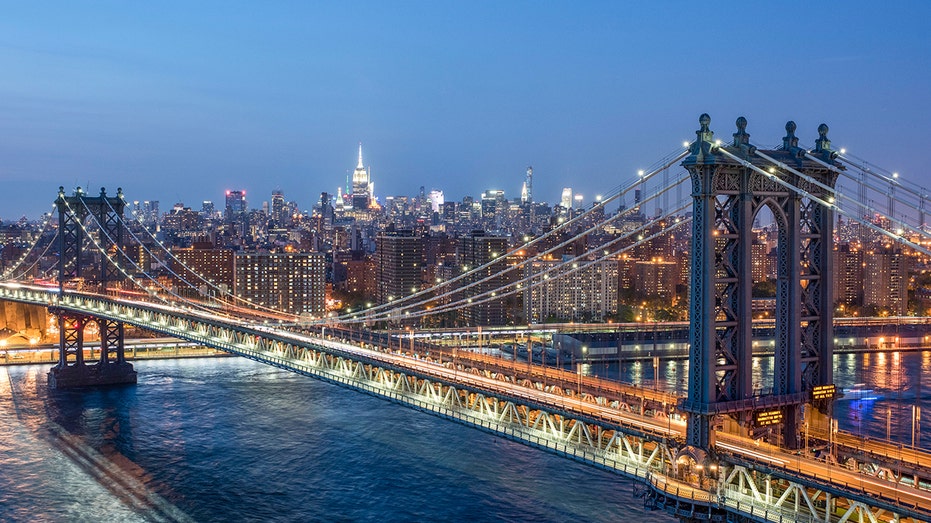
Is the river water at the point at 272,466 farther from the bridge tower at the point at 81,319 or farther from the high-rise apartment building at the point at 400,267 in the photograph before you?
the high-rise apartment building at the point at 400,267

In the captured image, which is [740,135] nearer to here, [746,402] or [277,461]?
[746,402]

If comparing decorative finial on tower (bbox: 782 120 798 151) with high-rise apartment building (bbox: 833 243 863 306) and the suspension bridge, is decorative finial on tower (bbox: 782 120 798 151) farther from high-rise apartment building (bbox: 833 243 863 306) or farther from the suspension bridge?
high-rise apartment building (bbox: 833 243 863 306)

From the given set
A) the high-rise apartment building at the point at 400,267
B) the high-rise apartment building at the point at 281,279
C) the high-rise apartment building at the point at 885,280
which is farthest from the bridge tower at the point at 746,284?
the high-rise apartment building at the point at 885,280

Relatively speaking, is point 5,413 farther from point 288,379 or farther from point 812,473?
point 812,473

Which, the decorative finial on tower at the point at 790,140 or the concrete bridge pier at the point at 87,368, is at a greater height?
the decorative finial on tower at the point at 790,140

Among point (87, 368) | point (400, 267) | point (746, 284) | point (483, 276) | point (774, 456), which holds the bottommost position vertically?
point (87, 368)

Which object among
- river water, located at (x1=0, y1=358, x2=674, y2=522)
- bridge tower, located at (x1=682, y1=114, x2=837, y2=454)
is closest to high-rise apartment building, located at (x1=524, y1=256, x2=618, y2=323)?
river water, located at (x1=0, y1=358, x2=674, y2=522)

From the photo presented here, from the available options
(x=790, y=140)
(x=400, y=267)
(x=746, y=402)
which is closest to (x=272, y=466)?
(x=746, y=402)

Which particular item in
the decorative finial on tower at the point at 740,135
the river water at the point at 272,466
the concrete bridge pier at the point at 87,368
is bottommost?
the river water at the point at 272,466
